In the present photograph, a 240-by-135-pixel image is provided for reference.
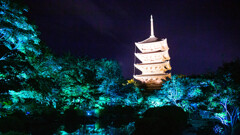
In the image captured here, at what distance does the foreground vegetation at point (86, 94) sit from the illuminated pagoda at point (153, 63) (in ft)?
17.3

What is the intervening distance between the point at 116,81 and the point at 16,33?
16.9 m

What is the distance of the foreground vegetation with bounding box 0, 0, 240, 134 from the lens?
16.9 ft

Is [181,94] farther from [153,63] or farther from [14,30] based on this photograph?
[153,63]

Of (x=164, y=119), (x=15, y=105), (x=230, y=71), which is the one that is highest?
(x=230, y=71)

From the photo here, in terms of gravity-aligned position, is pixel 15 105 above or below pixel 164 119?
above

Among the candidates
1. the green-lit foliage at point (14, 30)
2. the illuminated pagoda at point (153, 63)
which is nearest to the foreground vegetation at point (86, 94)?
the green-lit foliage at point (14, 30)

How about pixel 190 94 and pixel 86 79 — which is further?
pixel 86 79

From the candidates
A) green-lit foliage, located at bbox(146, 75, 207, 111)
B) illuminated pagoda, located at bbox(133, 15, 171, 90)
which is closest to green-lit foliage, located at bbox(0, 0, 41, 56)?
green-lit foliage, located at bbox(146, 75, 207, 111)

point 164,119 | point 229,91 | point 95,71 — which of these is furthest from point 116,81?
point 229,91

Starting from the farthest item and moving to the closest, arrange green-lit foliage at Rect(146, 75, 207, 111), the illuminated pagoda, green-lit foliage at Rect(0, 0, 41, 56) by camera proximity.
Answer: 1. the illuminated pagoda
2. green-lit foliage at Rect(146, 75, 207, 111)
3. green-lit foliage at Rect(0, 0, 41, 56)

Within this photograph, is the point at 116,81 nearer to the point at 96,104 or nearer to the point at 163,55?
the point at 96,104

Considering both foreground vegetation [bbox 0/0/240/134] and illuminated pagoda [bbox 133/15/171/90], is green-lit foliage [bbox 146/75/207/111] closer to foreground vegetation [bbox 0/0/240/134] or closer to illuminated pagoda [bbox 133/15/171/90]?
foreground vegetation [bbox 0/0/240/134]

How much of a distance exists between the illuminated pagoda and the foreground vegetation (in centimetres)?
528

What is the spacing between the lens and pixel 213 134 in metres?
9.47
